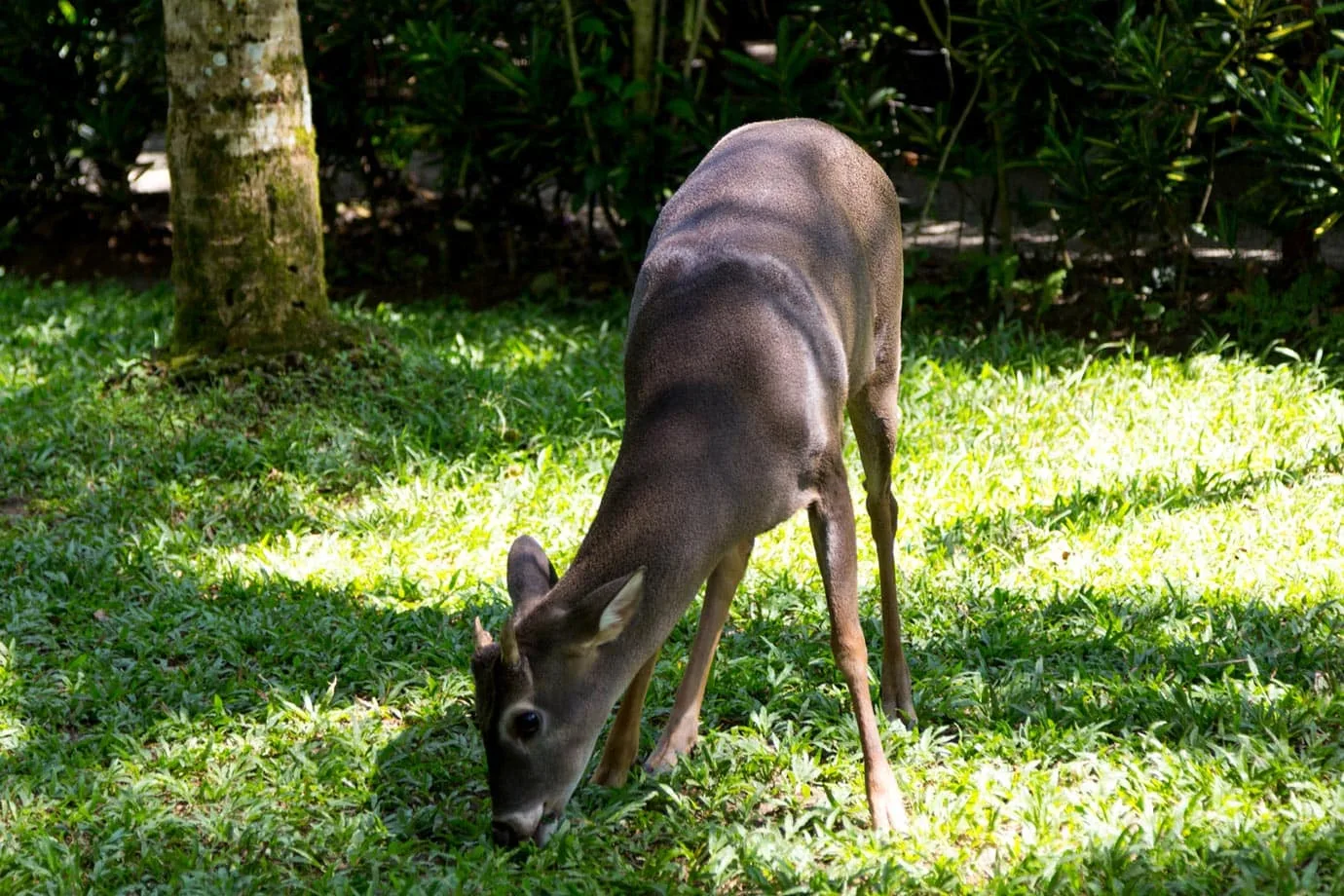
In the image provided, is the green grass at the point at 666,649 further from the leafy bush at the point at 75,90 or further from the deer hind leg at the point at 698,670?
the leafy bush at the point at 75,90

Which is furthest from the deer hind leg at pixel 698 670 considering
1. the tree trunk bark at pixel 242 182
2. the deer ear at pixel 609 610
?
the tree trunk bark at pixel 242 182

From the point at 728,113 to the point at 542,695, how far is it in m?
5.77

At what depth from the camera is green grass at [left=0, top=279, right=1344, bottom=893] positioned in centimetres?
382

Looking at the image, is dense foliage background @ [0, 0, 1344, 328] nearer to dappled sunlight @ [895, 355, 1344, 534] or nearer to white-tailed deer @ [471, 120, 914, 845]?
dappled sunlight @ [895, 355, 1344, 534]

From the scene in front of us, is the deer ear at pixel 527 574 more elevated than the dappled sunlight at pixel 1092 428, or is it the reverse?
the deer ear at pixel 527 574

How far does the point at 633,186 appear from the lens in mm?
8844

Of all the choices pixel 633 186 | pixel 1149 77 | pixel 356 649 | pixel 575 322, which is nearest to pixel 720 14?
pixel 633 186

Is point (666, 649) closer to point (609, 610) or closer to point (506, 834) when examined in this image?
point (506, 834)

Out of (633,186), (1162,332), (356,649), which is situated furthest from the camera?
(633,186)

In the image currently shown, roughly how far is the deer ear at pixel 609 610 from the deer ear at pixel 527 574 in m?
0.23

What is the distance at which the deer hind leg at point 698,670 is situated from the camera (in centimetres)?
431

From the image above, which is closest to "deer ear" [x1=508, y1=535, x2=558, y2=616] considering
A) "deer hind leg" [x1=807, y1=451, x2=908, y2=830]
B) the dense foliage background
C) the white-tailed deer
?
the white-tailed deer

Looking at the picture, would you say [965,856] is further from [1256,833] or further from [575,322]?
[575,322]

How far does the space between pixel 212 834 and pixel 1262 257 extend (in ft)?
21.7
